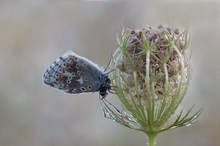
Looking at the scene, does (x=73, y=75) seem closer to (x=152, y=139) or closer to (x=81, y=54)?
(x=152, y=139)

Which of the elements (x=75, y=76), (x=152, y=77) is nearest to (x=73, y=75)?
(x=75, y=76)

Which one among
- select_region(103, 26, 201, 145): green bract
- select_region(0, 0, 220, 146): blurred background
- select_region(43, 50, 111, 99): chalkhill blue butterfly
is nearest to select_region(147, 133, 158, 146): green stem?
select_region(103, 26, 201, 145): green bract

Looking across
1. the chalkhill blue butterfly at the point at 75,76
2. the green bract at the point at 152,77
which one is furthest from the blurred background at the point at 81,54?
the green bract at the point at 152,77

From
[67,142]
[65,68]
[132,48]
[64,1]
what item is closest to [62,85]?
[65,68]

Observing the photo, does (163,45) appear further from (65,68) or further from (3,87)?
(3,87)

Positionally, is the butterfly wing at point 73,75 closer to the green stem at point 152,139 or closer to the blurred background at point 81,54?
the green stem at point 152,139

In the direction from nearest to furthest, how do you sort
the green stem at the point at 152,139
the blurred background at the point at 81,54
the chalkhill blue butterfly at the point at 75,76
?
the green stem at the point at 152,139
the chalkhill blue butterfly at the point at 75,76
the blurred background at the point at 81,54

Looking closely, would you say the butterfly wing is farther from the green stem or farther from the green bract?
the green stem

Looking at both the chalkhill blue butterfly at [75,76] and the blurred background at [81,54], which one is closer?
the chalkhill blue butterfly at [75,76]
